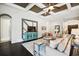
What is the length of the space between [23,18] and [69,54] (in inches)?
37.8

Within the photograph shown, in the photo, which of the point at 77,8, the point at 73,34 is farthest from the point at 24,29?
the point at 77,8

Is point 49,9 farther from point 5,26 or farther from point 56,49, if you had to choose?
point 5,26

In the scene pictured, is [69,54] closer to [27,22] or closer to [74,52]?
→ [74,52]

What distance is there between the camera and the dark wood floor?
191 centimetres

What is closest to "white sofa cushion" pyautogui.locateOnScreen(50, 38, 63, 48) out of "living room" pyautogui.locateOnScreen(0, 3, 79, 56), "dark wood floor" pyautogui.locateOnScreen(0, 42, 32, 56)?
"living room" pyautogui.locateOnScreen(0, 3, 79, 56)

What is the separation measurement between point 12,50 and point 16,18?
537mm

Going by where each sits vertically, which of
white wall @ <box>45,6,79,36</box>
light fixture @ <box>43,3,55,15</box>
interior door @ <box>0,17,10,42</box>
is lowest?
interior door @ <box>0,17,10,42</box>

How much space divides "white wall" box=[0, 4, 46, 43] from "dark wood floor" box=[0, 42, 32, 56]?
0.09 metres

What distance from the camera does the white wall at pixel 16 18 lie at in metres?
1.91

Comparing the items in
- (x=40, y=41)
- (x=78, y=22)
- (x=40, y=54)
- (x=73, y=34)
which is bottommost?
(x=40, y=54)

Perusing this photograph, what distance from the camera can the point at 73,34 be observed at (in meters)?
1.87

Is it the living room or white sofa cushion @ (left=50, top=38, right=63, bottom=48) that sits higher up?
the living room

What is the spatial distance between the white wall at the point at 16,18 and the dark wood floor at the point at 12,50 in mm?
93

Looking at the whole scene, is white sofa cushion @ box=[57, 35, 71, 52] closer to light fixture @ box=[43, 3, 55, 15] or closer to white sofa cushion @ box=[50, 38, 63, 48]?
white sofa cushion @ box=[50, 38, 63, 48]
